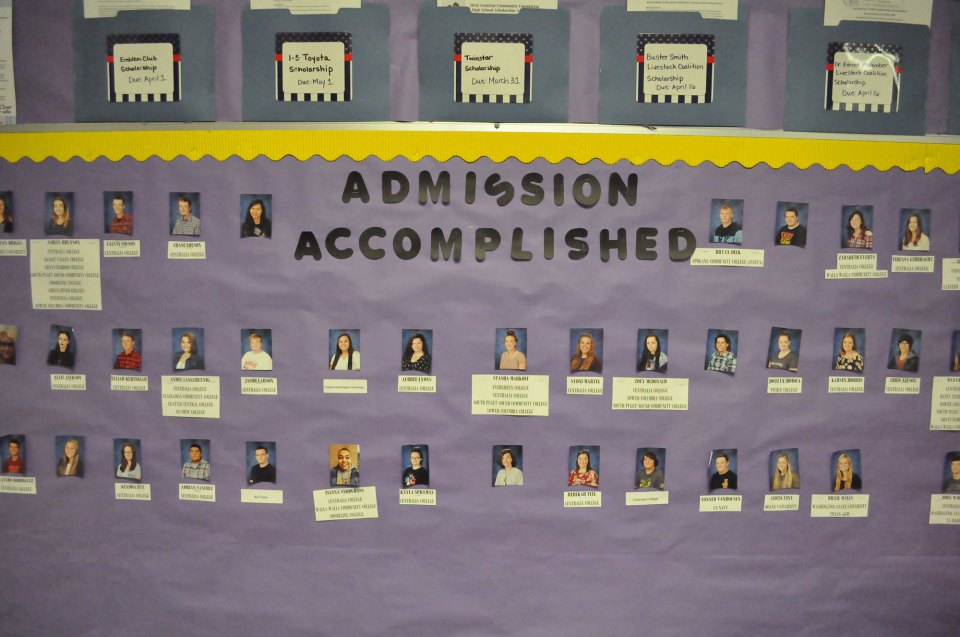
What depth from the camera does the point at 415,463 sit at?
1.04 m

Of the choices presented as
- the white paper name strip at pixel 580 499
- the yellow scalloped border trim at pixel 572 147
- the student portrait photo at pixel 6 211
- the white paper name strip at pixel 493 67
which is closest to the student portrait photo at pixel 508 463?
the white paper name strip at pixel 580 499

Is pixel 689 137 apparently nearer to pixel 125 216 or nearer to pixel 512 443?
pixel 512 443

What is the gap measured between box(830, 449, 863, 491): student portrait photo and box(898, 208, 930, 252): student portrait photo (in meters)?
0.42

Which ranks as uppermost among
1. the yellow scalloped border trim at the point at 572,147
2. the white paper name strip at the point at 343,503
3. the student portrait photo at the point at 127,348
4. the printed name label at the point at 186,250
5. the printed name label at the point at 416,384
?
the yellow scalloped border trim at the point at 572,147

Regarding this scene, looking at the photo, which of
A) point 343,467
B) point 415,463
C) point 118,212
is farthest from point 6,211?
point 415,463

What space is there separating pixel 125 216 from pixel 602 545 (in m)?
1.14

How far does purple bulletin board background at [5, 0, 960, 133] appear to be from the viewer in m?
0.99

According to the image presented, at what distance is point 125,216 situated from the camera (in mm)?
1022

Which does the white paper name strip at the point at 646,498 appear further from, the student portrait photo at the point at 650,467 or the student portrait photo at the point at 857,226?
the student portrait photo at the point at 857,226

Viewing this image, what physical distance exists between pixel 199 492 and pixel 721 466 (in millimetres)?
1043

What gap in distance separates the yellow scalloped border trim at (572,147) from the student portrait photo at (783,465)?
560mm

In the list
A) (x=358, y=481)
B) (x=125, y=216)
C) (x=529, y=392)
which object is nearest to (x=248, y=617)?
(x=358, y=481)

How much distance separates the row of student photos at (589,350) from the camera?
1.02 metres

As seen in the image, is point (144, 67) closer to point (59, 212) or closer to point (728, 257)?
point (59, 212)
